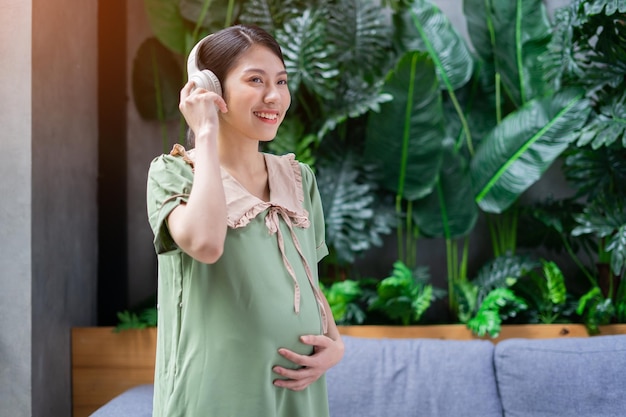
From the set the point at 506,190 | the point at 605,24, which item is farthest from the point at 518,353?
the point at 605,24

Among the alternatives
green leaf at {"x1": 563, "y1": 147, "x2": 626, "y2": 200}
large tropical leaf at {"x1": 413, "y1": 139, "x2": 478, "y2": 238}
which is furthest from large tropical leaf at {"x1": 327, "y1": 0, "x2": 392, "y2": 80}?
green leaf at {"x1": 563, "y1": 147, "x2": 626, "y2": 200}

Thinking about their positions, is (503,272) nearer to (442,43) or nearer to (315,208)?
(442,43)

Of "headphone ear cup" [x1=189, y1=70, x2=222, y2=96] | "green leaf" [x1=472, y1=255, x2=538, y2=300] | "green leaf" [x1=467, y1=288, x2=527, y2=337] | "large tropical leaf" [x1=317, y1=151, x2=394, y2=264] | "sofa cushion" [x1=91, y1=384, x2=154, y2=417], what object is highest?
"headphone ear cup" [x1=189, y1=70, x2=222, y2=96]

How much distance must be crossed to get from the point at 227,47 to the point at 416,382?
185cm

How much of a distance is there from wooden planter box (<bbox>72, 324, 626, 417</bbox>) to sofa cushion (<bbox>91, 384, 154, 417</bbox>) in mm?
267

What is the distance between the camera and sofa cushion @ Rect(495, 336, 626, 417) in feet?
8.29

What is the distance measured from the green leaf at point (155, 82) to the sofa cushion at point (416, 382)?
1.66 m

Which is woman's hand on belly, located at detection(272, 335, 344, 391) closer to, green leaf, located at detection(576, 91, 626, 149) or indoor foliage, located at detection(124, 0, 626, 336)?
indoor foliage, located at detection(124, 0, 626, 336)

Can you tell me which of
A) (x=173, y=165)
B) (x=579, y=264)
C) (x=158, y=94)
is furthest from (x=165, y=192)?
(x=579, y=264)

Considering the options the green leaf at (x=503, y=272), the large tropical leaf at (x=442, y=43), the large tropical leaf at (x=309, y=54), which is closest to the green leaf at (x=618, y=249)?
the green leaf at (x=503, y=272)

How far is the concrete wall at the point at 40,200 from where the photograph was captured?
2586 millimetres

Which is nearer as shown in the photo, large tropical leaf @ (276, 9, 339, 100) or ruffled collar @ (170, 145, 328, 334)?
ruffled collar @ (170, 145, 328, 334)

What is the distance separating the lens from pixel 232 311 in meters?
1.06

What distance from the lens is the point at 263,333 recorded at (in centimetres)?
107
